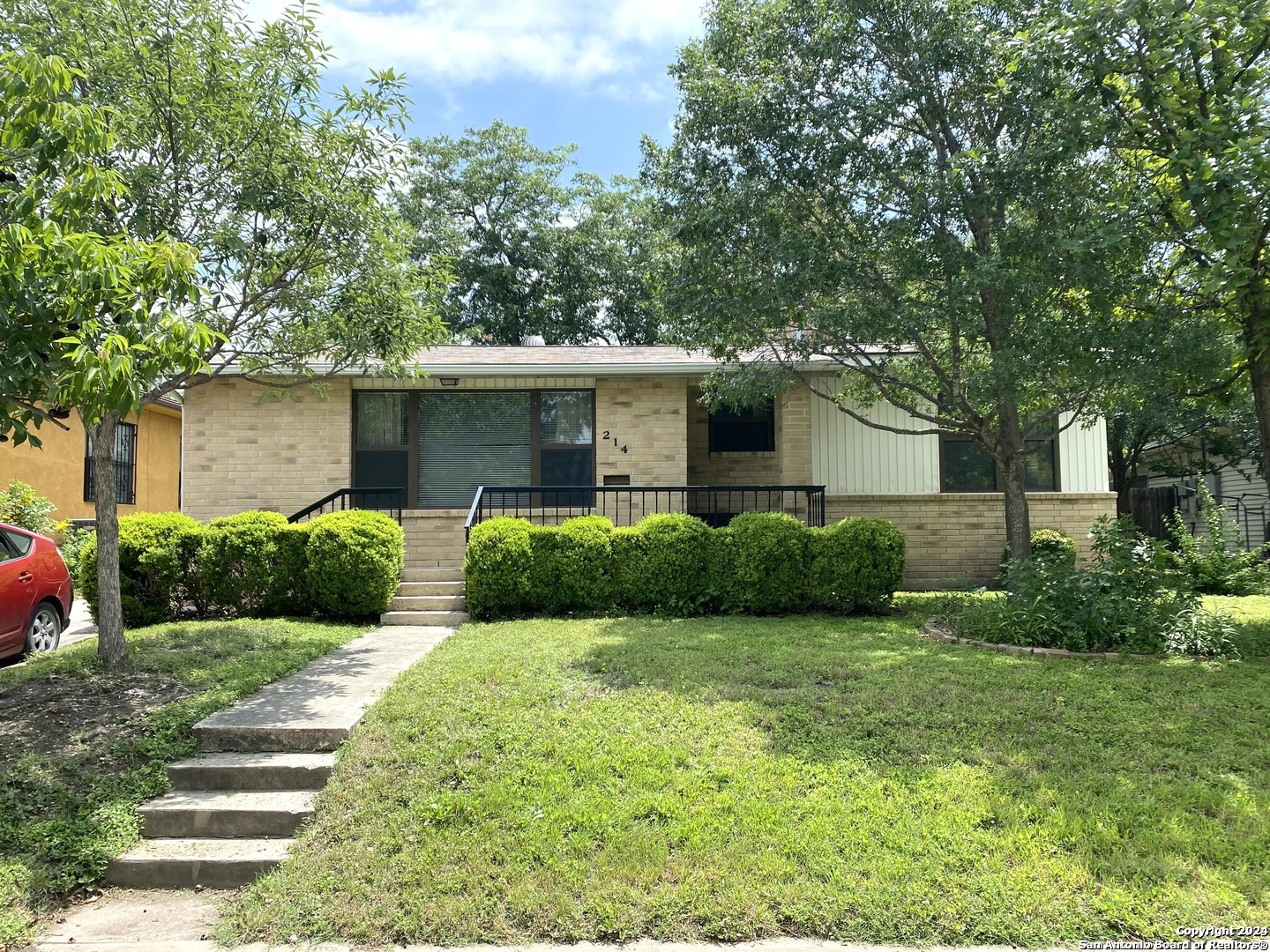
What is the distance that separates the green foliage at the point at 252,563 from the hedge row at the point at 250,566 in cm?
1

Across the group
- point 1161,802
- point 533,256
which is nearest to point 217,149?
point 1161,802

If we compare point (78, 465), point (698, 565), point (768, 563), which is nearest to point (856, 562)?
point (768, 563)

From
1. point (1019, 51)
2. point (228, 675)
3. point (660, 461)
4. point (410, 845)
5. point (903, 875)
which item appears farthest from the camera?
point (660, 461)

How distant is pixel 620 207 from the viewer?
2670 centimetres

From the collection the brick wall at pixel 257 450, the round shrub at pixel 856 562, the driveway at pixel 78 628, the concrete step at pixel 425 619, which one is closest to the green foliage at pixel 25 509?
the driveway at pixel 78 628

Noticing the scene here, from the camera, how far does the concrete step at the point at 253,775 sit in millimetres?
4477

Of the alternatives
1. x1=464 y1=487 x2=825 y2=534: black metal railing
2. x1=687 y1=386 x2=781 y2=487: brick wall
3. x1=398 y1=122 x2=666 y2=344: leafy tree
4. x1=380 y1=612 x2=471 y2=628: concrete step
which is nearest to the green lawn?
x1=380 y1=612 x2=471 y2=628: concrete step

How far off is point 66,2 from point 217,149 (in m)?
1.29

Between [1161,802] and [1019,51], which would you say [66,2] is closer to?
[1019,51]

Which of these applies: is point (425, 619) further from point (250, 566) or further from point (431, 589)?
point (250, 566)

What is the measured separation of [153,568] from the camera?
8539 millimetres

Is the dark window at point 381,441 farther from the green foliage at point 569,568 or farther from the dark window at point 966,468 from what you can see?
the dark window at point 966,468

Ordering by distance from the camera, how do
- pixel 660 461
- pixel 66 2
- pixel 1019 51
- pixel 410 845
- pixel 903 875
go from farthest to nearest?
1. pixel 660 461
2. pixel 1019 51
3. pixel 66 2
4. pixel 410 845
5. pixel 903 875

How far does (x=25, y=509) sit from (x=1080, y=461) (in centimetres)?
1695
